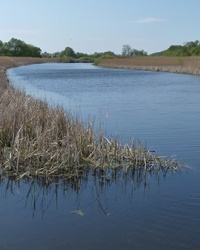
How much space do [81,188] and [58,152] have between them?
1.00 m

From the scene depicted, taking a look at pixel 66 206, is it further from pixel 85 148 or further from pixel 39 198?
pixel 85 148

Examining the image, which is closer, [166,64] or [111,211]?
[111,211]

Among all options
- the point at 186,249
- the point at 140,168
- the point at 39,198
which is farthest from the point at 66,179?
the point at 186,249

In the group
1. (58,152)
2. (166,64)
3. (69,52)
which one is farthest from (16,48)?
(58,152)

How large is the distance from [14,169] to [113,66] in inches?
2180

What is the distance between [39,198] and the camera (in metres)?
7.06

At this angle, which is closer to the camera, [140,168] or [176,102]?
[140,168]

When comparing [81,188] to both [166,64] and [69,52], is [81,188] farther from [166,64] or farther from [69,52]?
[69,52]

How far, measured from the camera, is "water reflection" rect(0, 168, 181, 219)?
679 cm

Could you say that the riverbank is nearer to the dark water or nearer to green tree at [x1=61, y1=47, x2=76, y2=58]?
the dark water

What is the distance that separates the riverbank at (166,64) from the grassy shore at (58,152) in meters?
30.8

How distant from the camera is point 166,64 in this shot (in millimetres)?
51250

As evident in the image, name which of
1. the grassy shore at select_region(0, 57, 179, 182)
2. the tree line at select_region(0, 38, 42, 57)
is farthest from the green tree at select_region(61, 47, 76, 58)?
the grassy shore at select_region(0, 57, 179, 182)

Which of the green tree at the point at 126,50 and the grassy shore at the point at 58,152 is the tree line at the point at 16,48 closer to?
the green tree at the point at 126,50
